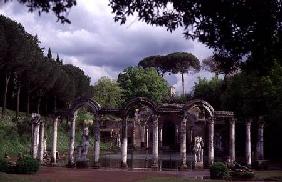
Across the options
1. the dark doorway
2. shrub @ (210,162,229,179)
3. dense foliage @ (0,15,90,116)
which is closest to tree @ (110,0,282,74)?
shrub @ (210,162,229,179)

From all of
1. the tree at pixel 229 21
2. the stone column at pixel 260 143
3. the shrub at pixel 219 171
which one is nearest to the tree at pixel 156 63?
the stone column at pixel 260 143

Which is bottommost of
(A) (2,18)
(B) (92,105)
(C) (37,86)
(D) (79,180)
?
(D) (79,180)

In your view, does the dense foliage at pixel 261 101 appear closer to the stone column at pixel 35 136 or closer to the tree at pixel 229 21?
the stone column at pixel 35 136

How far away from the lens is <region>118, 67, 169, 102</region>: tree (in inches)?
3405

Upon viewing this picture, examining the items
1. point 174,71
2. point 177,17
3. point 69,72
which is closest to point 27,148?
point 69,72

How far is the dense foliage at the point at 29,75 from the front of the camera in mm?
51500

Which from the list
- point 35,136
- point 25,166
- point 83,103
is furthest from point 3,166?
point 83,103

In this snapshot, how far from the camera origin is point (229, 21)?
12023 mm

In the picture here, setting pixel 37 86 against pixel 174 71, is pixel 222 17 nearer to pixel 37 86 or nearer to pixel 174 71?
pixel 37 86

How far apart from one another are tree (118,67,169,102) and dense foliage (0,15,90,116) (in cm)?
925

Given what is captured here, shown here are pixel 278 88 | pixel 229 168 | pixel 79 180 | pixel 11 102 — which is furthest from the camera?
pixel 11 102

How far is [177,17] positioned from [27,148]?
4054cm

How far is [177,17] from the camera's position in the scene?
1256cm

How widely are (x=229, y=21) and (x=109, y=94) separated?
74.4 metres
